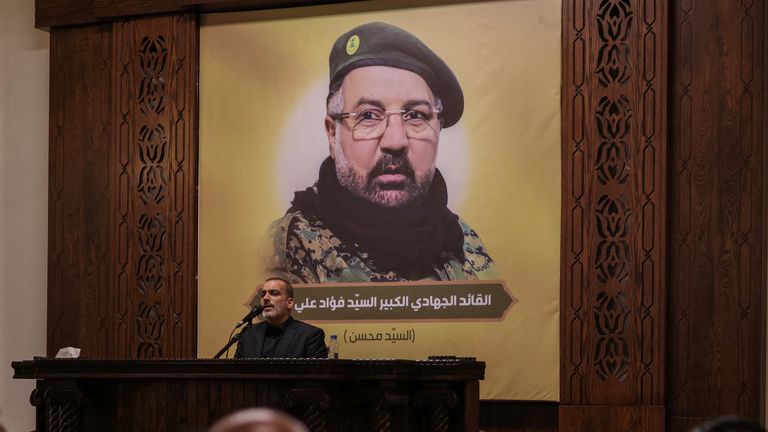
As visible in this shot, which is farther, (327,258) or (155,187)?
(155,187)

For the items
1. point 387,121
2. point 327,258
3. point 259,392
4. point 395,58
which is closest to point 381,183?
point 387,121

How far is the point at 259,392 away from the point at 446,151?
2769mm

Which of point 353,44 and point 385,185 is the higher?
point 353,44

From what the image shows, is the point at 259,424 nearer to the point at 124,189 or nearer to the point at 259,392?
the point at 259,392

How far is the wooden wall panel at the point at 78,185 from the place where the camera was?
8.88m

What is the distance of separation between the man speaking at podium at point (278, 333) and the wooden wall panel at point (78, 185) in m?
2.07

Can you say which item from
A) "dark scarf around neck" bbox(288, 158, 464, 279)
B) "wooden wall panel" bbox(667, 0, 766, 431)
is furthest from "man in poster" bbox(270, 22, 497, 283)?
"wooden wall panel" bbox(667, 0, 766, 431)

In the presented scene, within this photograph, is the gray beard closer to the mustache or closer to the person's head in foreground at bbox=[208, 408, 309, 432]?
the mustache

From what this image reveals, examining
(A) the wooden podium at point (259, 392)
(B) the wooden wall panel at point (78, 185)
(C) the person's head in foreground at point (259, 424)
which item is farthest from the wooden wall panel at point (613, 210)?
(C) the person's head in foreground at point (259, 424)

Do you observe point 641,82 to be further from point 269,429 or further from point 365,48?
point 269,429

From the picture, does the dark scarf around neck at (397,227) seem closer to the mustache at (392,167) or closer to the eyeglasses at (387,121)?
the mustache at (392,167)

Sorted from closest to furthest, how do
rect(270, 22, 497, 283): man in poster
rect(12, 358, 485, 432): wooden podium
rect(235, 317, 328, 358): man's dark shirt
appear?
rect(12, 358, 485, 432): wooden podium → rect(235, 317, 328, 358): man's dark shirt → rect(270, 22, 497, 283): man in poster

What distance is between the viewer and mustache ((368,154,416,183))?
8164mm

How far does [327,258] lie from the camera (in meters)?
8.27
